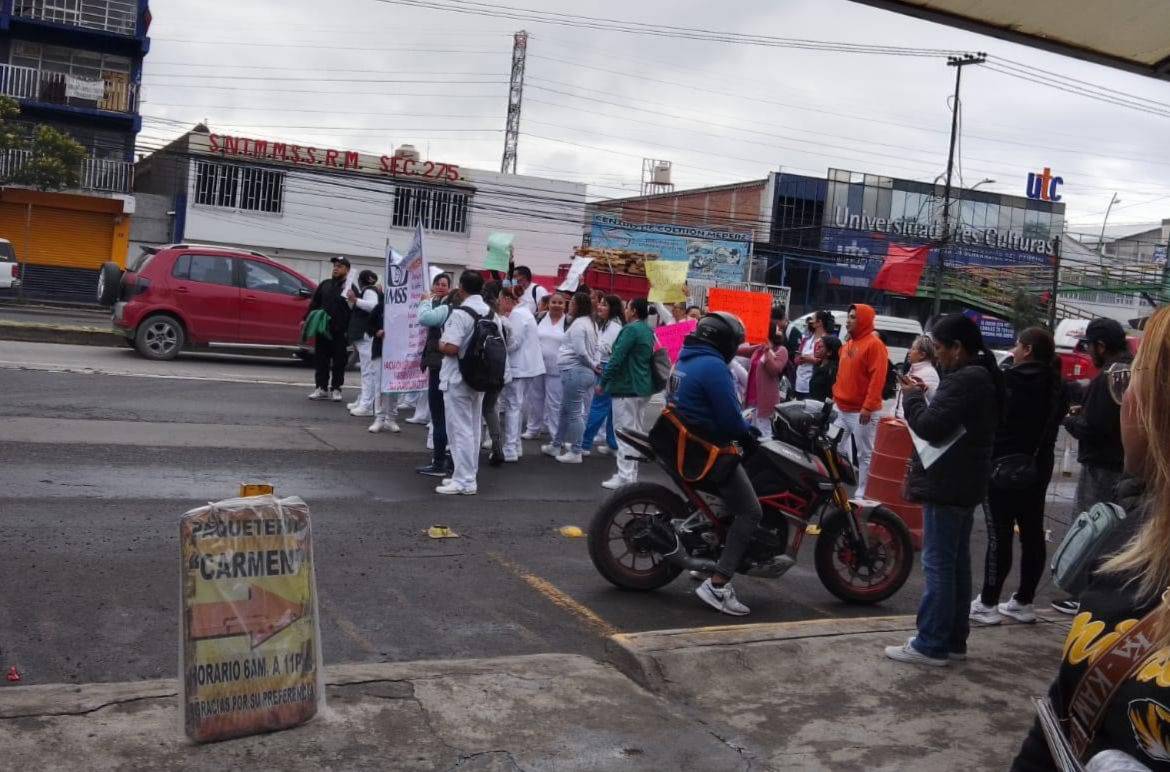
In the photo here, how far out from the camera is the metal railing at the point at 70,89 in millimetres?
39594

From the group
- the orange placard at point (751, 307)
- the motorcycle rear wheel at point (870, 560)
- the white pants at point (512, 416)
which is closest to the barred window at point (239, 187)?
the orange placard at point (751, 307)

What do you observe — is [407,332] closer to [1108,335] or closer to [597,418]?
[597,418]

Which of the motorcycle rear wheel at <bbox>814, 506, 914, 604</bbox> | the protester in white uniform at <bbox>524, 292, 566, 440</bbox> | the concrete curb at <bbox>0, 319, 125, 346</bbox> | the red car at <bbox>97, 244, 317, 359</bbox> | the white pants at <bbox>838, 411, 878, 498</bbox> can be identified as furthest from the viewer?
the concrete curb at <bbox>0, 319, 125, 346</bbox>

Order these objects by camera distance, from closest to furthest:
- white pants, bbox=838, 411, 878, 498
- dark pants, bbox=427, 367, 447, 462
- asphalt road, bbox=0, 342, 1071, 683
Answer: asphalt road, bbox=0, 342, 1071, 683, dark pants, bbox=427, 367, 447, 462, white pants, bbox=838, 411, 878, 498

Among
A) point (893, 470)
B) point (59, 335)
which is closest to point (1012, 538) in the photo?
point (893, 470)

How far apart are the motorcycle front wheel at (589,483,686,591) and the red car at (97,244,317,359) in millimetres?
12989

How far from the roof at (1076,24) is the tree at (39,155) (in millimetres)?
36628

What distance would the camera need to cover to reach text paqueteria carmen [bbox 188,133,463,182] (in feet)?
135

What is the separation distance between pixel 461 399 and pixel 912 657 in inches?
197

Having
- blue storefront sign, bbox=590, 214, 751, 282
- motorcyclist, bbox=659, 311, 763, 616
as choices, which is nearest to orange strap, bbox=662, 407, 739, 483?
motorcyclist, bbox=659, 311, 763, 616

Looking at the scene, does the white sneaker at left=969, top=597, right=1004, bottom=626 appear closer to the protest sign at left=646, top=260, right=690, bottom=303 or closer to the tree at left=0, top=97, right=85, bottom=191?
the protest sign at left=646, top=260, right=690, bottom=303

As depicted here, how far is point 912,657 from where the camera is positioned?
19.6 ft

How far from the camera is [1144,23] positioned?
18.4ft

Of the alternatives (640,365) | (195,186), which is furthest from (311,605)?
(195,186)
